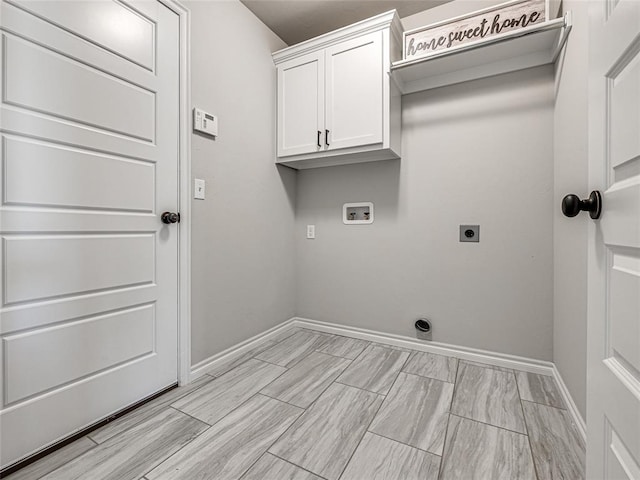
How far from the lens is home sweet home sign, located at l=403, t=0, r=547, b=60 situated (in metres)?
1.53

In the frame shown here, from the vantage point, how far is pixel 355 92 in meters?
1.96

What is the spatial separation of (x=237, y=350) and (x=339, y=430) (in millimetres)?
979

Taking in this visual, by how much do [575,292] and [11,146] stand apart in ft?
7.88

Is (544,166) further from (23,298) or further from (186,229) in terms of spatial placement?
(23,298)

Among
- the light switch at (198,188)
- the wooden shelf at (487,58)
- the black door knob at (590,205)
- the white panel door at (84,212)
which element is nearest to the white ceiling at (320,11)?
the wooden shelf at (487,58)

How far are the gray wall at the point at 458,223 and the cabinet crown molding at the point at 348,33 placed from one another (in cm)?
48

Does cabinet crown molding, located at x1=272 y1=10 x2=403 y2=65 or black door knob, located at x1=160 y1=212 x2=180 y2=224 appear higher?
cabinet crown molding, located at x1=272 y1=10 x2=403 y2=65

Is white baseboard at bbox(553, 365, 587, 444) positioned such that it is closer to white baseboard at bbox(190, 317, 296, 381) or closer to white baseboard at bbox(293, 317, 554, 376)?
white baseboard at bbox(293, 317, 554, 376)

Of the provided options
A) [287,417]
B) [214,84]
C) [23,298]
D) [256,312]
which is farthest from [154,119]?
[287,417]

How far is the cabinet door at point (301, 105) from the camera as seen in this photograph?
6.88 ft

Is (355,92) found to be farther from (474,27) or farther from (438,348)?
(438,348)

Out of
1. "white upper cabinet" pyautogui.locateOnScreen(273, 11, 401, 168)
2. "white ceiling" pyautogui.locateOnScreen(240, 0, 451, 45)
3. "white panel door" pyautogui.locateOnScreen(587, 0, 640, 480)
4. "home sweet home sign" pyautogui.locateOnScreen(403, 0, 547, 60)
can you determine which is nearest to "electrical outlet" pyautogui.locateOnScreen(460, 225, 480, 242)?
"white upper cabinet" pyautogui.locateOnScreen(273, 11, 401, 168)

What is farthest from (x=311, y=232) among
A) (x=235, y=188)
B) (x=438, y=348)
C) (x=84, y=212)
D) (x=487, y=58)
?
(x=487, y=58)

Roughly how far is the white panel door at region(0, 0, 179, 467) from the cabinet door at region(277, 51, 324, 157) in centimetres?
86
